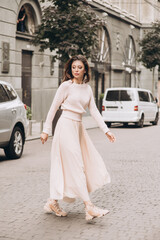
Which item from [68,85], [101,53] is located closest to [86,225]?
[68,85]

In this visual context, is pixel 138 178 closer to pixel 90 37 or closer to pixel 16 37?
pixel 90 37

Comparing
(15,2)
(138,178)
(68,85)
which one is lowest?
(138,178)

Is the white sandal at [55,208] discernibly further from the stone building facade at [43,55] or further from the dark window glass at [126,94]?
the dark window glass at [126,94]

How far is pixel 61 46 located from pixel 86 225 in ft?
47.2

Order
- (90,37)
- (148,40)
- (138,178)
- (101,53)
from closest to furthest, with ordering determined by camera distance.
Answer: (138,178), (90,37), (101,53), (148,40)

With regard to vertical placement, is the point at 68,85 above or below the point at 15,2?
below

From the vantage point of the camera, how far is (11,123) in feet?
36.9

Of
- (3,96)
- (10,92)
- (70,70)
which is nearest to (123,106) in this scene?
(10,92)

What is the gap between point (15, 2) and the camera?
21.3 m

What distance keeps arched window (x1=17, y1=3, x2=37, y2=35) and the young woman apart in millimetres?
17018

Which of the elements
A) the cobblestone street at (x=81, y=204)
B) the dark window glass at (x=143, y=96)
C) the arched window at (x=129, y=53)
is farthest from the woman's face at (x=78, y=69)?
the arched window at (x=129, y=53)

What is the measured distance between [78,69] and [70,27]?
Result: 534 inches

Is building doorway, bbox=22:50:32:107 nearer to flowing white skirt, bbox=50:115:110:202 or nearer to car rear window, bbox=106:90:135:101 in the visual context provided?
car rear window, bbox=106:90:135:101

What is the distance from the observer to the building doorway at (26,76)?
2294 centimetres
